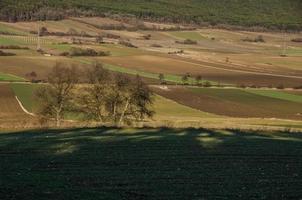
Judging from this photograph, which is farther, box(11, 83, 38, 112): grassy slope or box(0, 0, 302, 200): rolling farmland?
box(11, 83, 38, 112): grassy slope

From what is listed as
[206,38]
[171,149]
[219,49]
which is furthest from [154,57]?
[171,149]

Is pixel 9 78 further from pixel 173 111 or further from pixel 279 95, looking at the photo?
pixel 279 95

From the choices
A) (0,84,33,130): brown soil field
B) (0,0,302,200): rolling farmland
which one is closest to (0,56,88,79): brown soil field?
(0,0,302,200): rolling farmland

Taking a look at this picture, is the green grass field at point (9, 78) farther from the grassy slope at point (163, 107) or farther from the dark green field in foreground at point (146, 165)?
the dark green field in foreground at point (146, 165)

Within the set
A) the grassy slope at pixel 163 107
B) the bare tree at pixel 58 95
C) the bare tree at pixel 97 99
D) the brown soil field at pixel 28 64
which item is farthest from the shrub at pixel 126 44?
the bare tree at pixel 58 95

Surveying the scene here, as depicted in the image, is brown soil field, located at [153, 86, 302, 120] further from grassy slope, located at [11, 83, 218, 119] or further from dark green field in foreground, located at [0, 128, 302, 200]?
dark green field in foreground, located at [0, 128, 302, 200]

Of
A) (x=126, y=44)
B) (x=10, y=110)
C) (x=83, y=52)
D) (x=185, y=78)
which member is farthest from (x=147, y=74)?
(x=126, y=44)

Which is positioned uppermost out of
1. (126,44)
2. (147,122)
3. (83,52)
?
(147,122)
